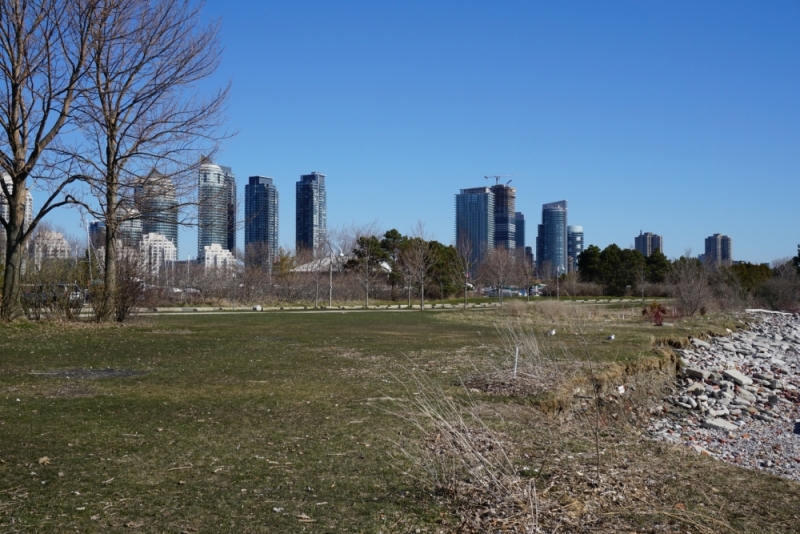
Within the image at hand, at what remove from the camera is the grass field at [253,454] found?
4082 mm

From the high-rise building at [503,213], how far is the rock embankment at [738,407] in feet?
435

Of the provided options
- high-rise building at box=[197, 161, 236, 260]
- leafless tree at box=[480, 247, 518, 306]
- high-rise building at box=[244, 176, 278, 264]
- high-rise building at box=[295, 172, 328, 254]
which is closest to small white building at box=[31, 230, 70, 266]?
high-rise building at box=[197, 161, 236, 260]

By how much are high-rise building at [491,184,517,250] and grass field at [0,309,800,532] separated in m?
144

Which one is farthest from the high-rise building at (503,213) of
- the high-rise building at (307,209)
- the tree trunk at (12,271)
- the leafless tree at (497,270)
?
the tree trunk at (12,271)

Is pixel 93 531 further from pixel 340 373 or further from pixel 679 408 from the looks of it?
pixel 679 408

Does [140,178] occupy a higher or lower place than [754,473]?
higher

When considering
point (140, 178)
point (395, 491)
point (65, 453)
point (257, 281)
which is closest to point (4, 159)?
point (140, 178)

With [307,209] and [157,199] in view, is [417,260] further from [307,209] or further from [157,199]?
[307,209]

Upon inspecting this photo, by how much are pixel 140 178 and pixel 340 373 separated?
32.4ft

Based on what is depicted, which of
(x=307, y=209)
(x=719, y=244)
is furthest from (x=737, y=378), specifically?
(x=719, y=244)

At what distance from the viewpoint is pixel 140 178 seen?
1722 centimetres

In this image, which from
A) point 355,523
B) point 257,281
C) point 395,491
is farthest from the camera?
point 257,281

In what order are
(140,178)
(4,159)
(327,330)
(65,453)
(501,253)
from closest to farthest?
(65,453) → (4,159) → (140,178) → (327,330) → (501,253)

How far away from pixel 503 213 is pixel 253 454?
153m
